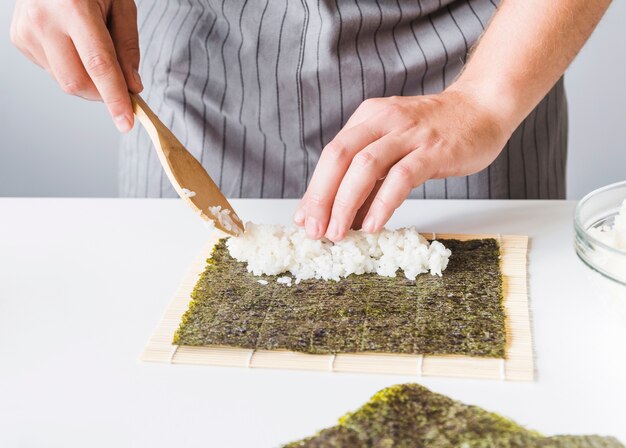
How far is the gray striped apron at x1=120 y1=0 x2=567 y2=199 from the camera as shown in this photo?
1.46 meters

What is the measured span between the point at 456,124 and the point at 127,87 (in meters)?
0.52

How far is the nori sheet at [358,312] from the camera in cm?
96

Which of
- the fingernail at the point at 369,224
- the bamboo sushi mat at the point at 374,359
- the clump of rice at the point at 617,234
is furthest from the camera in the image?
the fingernail at the point at 369,224

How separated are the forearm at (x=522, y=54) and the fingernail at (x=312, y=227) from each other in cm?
34

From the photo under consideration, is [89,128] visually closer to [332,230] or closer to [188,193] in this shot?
[188,193]

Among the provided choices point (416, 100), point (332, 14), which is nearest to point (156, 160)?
point (332, 14)

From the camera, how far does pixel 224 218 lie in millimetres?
1172

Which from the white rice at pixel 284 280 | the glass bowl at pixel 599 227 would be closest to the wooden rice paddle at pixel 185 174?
the white rice at pixel 284 280

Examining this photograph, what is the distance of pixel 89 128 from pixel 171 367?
6.13ft

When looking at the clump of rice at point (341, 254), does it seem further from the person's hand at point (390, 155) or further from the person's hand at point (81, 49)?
the person's hand at point (81, 49)

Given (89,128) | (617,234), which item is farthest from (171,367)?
(89,128)

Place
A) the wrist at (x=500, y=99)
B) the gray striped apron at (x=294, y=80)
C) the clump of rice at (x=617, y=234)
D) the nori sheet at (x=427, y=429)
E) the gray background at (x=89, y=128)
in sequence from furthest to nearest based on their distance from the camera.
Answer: the gray background at (x=89, y=128)
the gray striped apron at (x=294, y=80)
the wrist at (x=500, y=99)
the clump of rice at (x=617, y=234)
the nori sheet at (x=427, y=429)

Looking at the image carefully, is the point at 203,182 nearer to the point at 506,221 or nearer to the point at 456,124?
the point at 456,124

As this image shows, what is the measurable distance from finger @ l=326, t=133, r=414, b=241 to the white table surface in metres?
0.20
